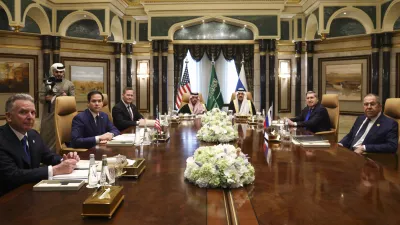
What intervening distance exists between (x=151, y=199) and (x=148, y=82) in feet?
29.7

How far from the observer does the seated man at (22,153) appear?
194cm

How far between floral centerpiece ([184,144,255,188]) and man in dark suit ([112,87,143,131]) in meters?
3.33

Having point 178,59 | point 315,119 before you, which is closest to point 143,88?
point 178,59

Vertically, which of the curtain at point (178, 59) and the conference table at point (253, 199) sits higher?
the curtain at point (178, 59)

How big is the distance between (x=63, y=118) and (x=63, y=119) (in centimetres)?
1

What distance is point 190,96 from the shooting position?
7.37 m

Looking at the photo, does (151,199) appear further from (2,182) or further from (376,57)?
(376,57)

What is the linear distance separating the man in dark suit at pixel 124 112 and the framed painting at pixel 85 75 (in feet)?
15.6

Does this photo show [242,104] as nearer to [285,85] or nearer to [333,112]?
[333,112]

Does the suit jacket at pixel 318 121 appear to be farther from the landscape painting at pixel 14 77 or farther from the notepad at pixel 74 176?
the landscape painting at pixel 14 77

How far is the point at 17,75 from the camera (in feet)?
28.3

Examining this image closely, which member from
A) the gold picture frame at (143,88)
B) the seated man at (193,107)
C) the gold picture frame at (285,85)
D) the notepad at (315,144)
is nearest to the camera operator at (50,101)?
the seated man at (193,107)

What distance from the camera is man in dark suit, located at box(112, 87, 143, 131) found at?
5.02m

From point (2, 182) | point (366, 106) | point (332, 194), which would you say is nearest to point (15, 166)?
point (2, 182)
